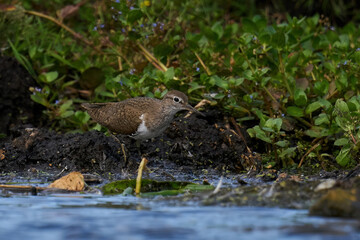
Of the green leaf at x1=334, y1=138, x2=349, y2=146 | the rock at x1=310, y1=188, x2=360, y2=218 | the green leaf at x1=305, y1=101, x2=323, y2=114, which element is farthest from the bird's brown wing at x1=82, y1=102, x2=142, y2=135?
the rock at x1=310, y1=188, x2=360, y2=218

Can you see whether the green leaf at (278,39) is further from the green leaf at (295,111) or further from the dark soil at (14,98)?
the dark soil at (14,98)

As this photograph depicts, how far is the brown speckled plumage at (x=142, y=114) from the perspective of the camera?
23.3 feet

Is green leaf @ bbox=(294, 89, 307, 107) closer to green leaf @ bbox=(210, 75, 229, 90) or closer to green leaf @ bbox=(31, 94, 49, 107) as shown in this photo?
green leaf @ bbox=(210, 75, 229, 90)

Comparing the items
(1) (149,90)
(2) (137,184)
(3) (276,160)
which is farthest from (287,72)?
(2) (137,184)

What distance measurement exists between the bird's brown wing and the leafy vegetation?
429 mm

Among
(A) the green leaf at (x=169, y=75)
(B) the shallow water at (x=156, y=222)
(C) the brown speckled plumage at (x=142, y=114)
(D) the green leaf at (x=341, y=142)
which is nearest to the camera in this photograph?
(B) the shallow water at (x=156, y=222)

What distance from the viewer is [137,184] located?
5680 mm

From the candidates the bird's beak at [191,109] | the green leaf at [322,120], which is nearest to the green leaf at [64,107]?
the bird's beak at [191,109]

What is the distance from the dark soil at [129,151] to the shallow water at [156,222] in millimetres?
1702

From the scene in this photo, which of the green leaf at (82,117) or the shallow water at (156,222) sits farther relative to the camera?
the green leaf at (82,117)

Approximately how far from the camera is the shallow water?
406 centimetres

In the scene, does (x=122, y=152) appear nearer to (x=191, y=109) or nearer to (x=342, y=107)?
(x=191, y=109)

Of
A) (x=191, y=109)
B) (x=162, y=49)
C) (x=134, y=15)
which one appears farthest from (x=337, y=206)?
(x=162, y=49)

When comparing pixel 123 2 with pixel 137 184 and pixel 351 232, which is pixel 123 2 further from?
pixel 351 232
